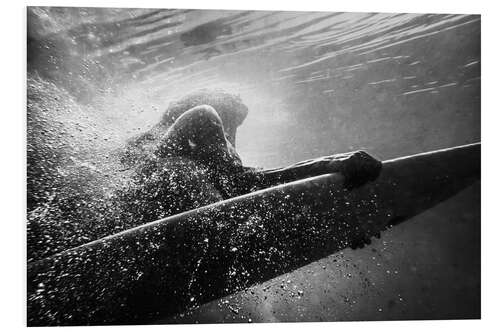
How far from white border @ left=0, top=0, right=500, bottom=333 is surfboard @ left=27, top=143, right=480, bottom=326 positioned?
274 millimetres

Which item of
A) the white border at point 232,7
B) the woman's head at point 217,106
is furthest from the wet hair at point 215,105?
the white border at point 232,7

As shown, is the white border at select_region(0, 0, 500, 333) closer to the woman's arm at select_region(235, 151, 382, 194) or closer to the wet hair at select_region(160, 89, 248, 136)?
the wet hair at select_region(160, 89, 248, 136)

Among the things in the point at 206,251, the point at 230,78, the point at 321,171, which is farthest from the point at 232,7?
the point at 206,251

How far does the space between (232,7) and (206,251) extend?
2.43 metres

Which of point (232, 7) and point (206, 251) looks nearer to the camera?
point (206, 251)

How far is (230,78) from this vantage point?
441 cm

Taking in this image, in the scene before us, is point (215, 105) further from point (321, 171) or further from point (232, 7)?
point (321, 171)

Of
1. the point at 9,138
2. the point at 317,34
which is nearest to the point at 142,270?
the point at 9,138

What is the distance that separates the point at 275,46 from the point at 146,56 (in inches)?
66.9

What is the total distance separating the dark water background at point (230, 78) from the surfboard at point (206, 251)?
338 millimetres

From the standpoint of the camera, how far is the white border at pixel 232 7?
90.4 inches

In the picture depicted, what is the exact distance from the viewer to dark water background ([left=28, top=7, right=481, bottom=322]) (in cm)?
257

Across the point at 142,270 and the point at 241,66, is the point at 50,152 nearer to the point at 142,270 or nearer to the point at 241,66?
the point at 142,270

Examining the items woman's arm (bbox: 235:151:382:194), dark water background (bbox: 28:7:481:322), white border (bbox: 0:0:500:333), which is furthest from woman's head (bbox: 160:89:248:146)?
woman's arm (bbox: 235:151:382:194)
